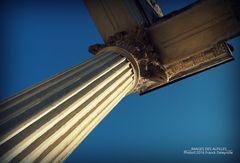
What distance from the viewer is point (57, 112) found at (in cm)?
499

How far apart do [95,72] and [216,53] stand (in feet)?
20.1

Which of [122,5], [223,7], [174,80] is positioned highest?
[122,5]

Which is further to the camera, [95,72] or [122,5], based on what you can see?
[122,5]

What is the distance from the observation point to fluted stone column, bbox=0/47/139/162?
4.02 meters

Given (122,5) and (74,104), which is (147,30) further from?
(74,104)

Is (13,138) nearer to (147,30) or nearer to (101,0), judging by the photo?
(147,30)

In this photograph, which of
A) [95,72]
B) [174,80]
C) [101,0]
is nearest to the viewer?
[95,72]

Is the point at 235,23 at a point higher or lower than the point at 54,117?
lower

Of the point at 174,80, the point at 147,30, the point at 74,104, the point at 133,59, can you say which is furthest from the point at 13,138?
the point at 174,80

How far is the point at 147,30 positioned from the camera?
10922 mm

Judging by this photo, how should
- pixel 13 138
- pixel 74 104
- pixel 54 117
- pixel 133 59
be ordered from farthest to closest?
pixel 133 59 → pixel 74 104 → pixel 54 117 → pixel 13 138

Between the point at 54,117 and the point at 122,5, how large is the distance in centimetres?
758

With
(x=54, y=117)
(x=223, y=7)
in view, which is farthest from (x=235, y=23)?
(x=54, y=117)

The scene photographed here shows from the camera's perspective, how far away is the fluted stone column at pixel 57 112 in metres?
4.02
